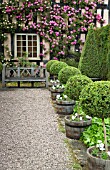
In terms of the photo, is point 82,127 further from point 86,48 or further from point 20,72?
point 20,72

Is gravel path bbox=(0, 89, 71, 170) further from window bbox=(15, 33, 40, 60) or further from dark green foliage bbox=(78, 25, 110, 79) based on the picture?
window bbox=(15, 33, 40, 60)

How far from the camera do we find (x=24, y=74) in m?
11.0

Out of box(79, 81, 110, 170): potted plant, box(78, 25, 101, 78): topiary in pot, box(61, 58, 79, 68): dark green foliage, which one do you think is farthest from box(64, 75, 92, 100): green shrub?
box(61, 58, 79, 68): dark green foliage

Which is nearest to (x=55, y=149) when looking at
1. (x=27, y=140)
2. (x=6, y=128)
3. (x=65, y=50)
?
(x=27, y=140)

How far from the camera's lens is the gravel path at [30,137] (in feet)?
11.7

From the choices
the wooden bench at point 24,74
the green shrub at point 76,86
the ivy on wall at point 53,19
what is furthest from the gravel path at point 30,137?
the ivy on wall at point 53,19

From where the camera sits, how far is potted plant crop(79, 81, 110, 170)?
3217mm

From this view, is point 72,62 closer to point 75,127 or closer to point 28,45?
point 28,45

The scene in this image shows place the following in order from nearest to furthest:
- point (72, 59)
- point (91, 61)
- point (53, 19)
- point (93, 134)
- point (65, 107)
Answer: point (93, 134), point (65, 107), point (91, 61), point (72, 59), point (53, 19)

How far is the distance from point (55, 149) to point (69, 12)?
8.62 m

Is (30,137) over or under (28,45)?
under

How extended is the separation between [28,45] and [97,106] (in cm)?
889

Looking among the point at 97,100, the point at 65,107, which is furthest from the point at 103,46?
the point at 97,100

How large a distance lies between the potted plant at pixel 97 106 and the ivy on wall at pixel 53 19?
8329mm
